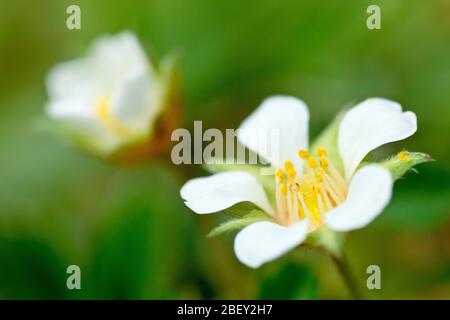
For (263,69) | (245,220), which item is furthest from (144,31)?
(245,220)

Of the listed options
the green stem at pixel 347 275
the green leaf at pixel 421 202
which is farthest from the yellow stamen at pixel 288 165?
the green leaf at pixel 421 202

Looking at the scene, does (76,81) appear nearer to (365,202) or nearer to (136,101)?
(136,101)

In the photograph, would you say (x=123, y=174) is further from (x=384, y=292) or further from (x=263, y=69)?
(x=384, y=292)

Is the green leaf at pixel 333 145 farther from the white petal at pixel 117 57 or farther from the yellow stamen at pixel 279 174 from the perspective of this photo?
the white petal at pixel 117 57

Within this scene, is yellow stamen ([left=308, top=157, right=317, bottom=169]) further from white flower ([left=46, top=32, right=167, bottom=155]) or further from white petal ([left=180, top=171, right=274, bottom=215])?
white flower ([left=46, top=32, right=167, bottom=155])

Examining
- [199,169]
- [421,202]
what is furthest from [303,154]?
[199,169]
